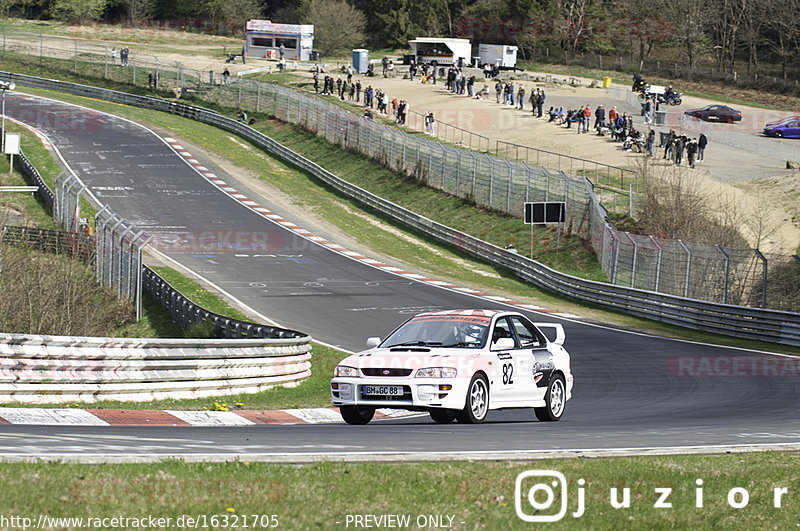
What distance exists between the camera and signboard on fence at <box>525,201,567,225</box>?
3825 centimetres

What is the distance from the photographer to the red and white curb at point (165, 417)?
37.3 ft

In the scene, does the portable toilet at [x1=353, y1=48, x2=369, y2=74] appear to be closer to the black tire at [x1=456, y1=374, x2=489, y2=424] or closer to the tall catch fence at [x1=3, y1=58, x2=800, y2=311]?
the tall catch fence at [x1=3, y1=58, x2=800, y2=311]

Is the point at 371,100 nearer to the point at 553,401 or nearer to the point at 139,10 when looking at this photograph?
the point at 553,401

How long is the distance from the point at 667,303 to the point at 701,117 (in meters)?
47.3

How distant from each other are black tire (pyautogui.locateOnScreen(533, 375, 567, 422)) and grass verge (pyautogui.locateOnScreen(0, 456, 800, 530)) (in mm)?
5119

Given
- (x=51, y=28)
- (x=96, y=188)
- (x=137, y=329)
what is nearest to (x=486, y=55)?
(x=51, y=28)

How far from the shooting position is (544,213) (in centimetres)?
3856

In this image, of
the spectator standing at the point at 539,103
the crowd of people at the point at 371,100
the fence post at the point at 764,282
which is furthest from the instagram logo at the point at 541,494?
the spectator standing at the point at 539,103

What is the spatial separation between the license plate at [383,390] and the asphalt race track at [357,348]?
1.27 feet

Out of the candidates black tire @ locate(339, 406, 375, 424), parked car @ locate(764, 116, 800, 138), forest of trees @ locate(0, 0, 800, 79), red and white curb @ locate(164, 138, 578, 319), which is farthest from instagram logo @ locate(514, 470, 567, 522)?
forest of trees @ locate(0, 0, 800, 79)

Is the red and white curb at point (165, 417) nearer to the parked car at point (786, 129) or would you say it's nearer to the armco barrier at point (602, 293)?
the armco barrier at point (602, 293)

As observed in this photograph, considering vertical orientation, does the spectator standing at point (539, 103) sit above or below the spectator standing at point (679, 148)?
above

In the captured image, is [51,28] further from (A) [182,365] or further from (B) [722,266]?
(A) [182,365]

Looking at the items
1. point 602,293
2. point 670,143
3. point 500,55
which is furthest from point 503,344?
point 500,55
